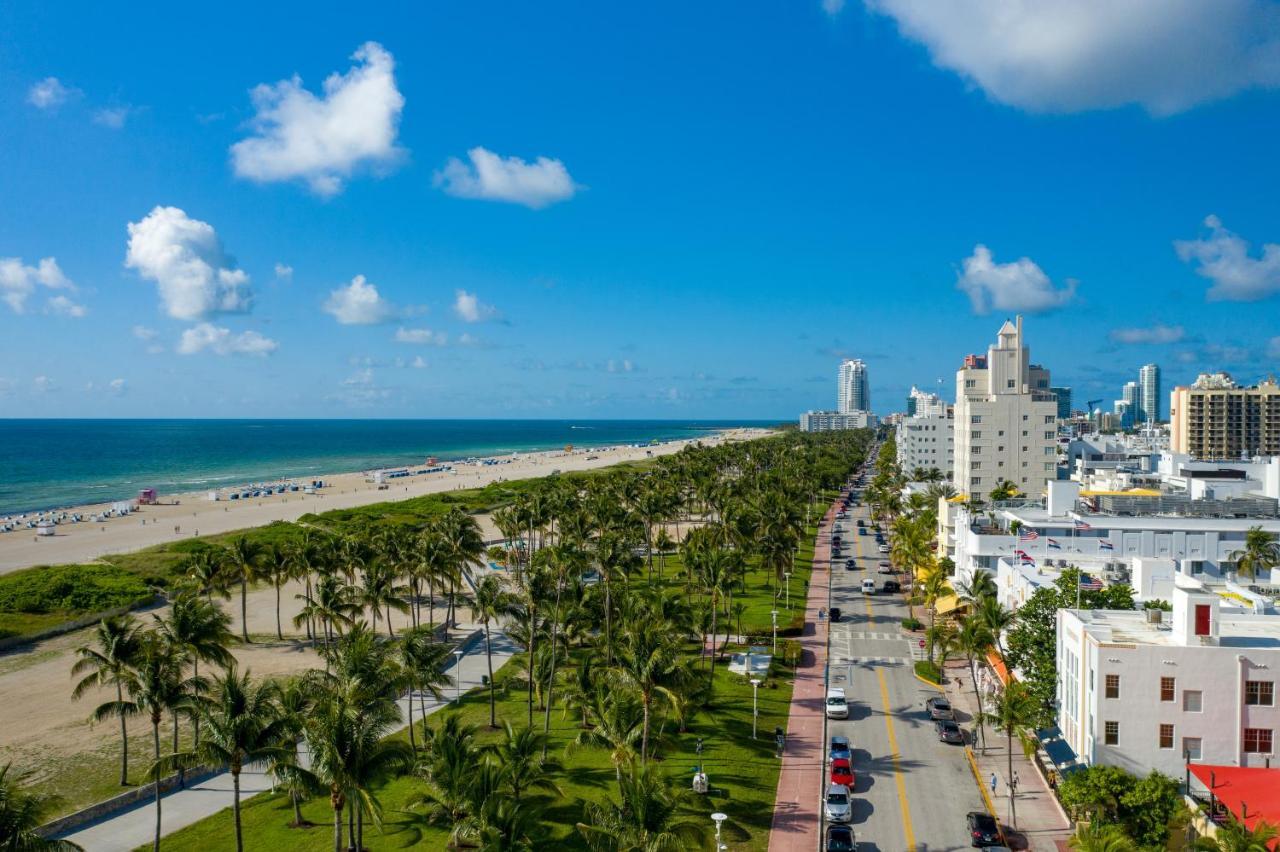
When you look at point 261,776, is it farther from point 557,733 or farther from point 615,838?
point 615,838

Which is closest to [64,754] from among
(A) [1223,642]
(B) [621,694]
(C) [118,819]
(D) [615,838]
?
(C) [118,819]

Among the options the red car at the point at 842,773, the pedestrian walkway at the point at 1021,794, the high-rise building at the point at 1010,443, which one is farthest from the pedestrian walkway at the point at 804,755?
the high-rise building at the point at 1010,443

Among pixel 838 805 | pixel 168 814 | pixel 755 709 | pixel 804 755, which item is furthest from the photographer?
pixel 755 709

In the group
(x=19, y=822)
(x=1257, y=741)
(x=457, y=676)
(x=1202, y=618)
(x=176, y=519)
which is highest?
(x=1202, y=618)

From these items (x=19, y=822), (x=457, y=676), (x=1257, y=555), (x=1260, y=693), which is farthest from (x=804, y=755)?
(x=1257, y=555)

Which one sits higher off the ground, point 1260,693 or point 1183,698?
point 1260,693

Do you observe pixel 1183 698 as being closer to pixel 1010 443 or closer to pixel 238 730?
pixel 238 730

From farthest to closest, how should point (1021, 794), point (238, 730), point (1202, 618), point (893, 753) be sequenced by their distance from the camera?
point (893, 753) → point (1021, 794) → point (1202, 618) → point (238, 730)

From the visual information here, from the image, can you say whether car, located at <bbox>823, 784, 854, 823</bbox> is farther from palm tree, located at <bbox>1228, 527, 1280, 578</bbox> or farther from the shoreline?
the shoreline

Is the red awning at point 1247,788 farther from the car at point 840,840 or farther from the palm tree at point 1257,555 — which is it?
the palm tree at point 1257,555
